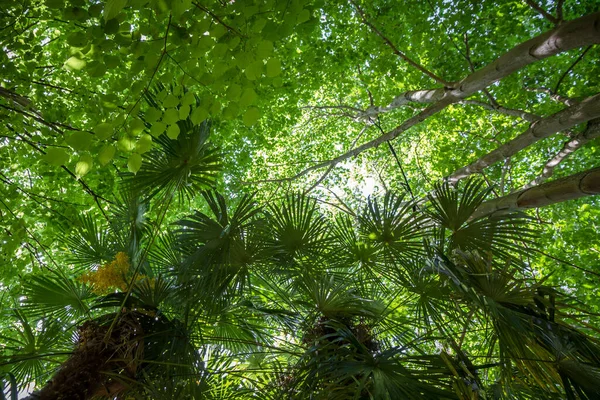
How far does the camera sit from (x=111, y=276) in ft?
7.98

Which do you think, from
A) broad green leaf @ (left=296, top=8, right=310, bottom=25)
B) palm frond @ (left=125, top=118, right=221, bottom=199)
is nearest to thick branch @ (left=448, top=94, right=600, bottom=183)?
broad green leaf @ (left=296, top=8, right=310, bottom=25)

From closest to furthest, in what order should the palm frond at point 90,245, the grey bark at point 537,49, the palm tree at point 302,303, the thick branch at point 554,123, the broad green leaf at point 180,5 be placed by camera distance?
the broad green leaf at point 180,5 < the palm tree at point 302,303 < the grey bark at point 537,49 < the thick branch at point 554,123 < the palm frond at point 90,245

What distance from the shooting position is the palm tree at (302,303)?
1980 mm

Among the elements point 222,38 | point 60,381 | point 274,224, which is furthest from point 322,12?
point 60,381

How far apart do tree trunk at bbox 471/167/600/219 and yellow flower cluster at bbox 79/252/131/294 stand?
107 inches

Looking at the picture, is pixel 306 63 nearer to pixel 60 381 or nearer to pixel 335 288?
pixel 335 288

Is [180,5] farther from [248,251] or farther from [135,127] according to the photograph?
[248,251]

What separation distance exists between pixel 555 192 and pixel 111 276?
122 inches

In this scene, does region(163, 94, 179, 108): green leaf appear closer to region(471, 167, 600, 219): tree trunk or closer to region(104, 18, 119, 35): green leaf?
region(104, 18, 119, 35): green leaf

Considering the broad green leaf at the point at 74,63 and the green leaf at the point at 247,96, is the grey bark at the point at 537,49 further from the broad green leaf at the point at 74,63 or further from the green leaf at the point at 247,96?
the broad green leaf at the point at 74,63

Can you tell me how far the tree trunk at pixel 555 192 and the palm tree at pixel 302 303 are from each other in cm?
53

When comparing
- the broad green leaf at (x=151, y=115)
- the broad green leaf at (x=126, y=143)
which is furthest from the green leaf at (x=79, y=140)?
the broad green leaf at (x=151, y=115)

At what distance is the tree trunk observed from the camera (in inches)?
98.6

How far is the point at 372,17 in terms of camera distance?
15.9 ft
